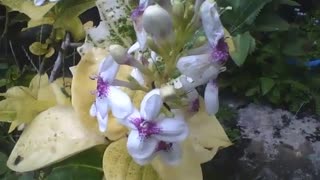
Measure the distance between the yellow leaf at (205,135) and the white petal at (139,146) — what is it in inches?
3.4

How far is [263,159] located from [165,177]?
104 centimetres

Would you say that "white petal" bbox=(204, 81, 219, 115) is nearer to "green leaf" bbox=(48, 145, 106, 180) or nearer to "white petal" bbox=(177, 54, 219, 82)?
"white petal" bbox=(177, 54, 219, 82)

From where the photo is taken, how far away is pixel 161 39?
22.4 inches

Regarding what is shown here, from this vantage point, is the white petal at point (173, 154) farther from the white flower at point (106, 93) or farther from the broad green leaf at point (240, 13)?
the broad green leaf at point (240, 13)

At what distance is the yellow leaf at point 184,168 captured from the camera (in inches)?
25.0

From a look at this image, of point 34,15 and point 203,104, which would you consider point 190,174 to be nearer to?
point 203,104

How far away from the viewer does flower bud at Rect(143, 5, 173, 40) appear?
1.77 feet

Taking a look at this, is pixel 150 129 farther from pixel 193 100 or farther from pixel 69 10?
pixel 69 10

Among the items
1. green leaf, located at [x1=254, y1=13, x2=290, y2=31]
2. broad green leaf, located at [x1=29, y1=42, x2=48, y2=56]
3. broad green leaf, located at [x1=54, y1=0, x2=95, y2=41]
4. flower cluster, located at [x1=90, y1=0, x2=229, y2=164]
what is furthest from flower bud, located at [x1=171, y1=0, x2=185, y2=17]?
green leaf, located at [x1=254, y1=13, x2=290, y2=31]

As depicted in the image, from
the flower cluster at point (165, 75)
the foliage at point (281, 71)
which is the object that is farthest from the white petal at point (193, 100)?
the foliage at point (281, 71)

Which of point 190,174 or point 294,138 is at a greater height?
point 190,174

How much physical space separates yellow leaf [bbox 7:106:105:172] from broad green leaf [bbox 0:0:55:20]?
0.46 ft

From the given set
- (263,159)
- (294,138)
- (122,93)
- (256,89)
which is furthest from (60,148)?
(256,89)

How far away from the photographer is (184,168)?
0.64 meters
